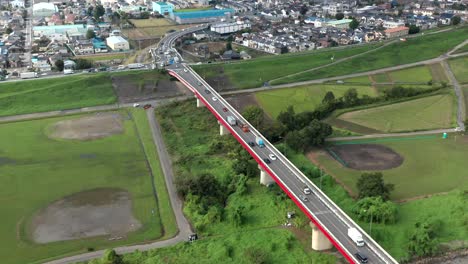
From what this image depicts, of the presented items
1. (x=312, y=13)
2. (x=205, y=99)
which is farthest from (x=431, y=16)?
(x=205, y=99)

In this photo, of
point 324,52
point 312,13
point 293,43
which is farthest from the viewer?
point 312,13

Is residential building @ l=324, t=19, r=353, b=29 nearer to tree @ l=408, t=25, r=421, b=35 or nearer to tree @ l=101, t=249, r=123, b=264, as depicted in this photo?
tree @ l=408, t=25, r=421, b=35

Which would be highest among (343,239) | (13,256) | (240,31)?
(240,31)

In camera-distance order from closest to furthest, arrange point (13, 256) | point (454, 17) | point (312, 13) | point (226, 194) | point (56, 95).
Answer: point (13, 256) < point (226, 194) < point (56, 95) < point (454, 17) < point (312, 13)

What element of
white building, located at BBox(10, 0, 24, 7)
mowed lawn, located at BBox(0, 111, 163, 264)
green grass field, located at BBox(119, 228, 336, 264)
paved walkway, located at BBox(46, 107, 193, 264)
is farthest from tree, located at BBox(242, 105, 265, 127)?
white building, located at BBox(10, 0, 24, 7)

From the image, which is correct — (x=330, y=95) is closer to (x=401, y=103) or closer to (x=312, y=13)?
(x=401, y=103)

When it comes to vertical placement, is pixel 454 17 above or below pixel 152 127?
above
